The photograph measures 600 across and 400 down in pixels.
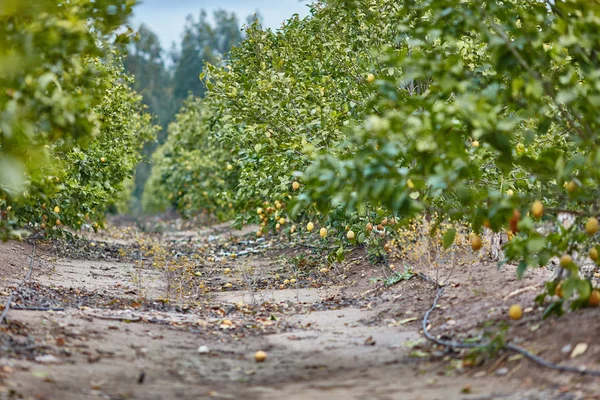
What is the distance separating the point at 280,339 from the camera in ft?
19.7

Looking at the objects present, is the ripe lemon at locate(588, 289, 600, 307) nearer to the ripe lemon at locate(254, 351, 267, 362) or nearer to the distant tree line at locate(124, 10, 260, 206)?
the ripe lemon at locate(254, 351, 267, 362)

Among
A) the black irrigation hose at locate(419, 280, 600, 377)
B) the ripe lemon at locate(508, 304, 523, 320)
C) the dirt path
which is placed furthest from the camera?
the ripe lemon at locate(508, 304, 523, 320)

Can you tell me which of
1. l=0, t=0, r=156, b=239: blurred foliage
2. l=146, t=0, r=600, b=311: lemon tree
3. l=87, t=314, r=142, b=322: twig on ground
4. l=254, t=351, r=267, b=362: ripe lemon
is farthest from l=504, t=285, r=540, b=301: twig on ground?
l=0, t=0, r=156, b=239: blurred foliage

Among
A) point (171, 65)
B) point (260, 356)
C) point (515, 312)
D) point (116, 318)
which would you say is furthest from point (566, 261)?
point (171, 65)

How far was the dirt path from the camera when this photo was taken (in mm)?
4152

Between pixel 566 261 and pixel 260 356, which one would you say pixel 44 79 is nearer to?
pixel 260 356

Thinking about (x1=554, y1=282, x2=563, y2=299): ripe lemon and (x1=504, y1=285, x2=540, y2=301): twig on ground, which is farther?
(x1=504, y1=285, x2=540, y2=301): twig on ground

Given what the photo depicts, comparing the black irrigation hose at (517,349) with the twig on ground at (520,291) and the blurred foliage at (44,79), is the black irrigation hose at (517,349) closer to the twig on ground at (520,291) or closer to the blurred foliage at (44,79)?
the twig on ground at (520,291)

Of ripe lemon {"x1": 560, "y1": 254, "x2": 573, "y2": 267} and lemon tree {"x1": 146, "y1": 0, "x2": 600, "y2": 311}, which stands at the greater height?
lemon tree {"x1": 146, "y1": 0, "x2": 600, "y2": 311}

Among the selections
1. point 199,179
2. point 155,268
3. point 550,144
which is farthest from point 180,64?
point 550,144

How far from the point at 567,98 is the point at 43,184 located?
3.68 meters

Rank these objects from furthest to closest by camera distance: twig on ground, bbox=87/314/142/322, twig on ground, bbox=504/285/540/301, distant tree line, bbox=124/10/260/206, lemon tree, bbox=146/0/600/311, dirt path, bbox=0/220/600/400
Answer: distant tree line, bbox=124/10/260/206
twig on ground, bbox=87/314/142/322
twig on ground, bbox=504/285/540/301
lemon tree, bbox=146/0/600/311
dirt path, bbox=0/220/600/400

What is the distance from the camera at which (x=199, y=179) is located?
2261 cm

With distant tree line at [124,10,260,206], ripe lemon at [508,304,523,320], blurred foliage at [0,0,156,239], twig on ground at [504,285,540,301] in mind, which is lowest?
ripe lemon at [508,304,523,320]
